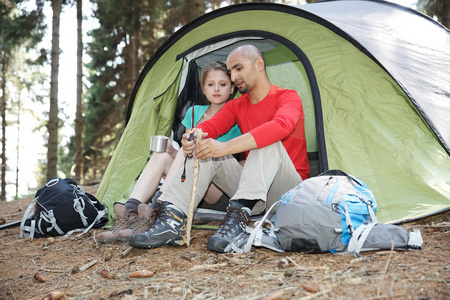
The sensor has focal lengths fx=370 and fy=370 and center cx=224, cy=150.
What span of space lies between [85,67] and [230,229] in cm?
1180

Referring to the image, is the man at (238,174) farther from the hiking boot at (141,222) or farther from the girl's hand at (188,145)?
the hiking boot at (141,222)

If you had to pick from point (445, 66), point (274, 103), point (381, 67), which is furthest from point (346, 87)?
point (445, 66)

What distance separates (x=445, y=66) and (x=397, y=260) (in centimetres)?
192

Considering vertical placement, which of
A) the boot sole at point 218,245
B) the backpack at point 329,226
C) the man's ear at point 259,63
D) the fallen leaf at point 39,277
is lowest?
the fallen leaf at point 39,277

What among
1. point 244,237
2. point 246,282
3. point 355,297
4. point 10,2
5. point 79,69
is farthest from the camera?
point 79,69

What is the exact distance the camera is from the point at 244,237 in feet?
7.08

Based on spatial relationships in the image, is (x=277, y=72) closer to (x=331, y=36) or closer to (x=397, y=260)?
(x=331, y=36)

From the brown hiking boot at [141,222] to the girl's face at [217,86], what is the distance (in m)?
1.15

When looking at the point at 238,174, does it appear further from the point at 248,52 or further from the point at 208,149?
the point at 248,52

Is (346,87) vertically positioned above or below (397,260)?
above

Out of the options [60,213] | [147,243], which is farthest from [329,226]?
[60,213]

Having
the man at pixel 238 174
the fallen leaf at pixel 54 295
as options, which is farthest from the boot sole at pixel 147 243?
the fallen leaf at pixel 54 295

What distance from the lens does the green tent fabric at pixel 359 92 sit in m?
2.48

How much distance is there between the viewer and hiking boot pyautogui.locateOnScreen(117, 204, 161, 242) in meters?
2.46
